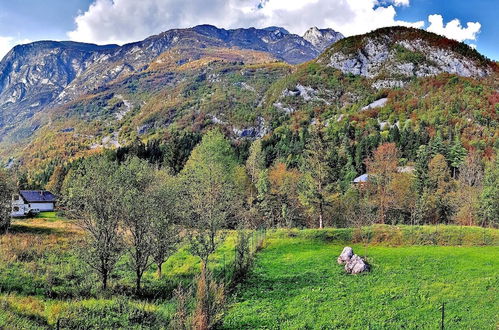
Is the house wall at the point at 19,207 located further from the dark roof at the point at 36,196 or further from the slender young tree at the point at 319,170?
the slender young tree at the point at 319,170

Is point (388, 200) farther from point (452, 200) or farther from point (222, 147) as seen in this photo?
point (222, 147)

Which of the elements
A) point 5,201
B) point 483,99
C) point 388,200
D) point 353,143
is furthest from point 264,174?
point 483,99

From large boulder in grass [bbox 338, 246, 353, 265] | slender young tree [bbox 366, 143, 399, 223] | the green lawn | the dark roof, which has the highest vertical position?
slender young tree [bbox 366, 143, 399, 223]

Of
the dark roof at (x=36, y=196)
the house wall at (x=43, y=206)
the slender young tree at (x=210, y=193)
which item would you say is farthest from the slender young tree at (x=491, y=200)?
the house wall at (x=43, y=206)

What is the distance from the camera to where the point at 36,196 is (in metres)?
103

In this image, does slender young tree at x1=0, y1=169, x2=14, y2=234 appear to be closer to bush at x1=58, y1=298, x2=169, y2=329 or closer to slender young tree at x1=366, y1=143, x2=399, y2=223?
bush at x1=58, y1=298, x2=169, y2=329

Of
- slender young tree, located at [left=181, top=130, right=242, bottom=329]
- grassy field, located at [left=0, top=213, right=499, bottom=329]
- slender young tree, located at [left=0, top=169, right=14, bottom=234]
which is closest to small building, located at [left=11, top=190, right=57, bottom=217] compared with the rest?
slender young tree, located at [left=0, top=169, right=14, bottom=234]

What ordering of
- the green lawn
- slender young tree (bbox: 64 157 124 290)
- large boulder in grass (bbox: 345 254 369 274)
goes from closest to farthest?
the green lawn → slender young tree (bbox: 64 157 124 290) → large boulder in grass (bbox: 345 254 369 274)

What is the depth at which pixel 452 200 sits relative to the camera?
6575 cm

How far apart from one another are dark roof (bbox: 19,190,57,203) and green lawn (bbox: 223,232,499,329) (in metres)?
88.7

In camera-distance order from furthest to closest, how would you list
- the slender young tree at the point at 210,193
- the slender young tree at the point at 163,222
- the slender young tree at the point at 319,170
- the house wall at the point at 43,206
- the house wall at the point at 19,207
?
the house wall at the point at 43,206 → the house wall at the point at 19,207 → the slender young tree at the point at 319,170 → the slender young tree at the point at 210,193 → the slender young tree at the point at 163,222

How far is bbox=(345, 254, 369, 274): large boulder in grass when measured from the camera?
3145cm

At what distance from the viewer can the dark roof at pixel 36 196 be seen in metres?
99.5

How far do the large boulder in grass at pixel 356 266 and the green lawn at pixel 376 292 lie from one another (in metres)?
0.79
